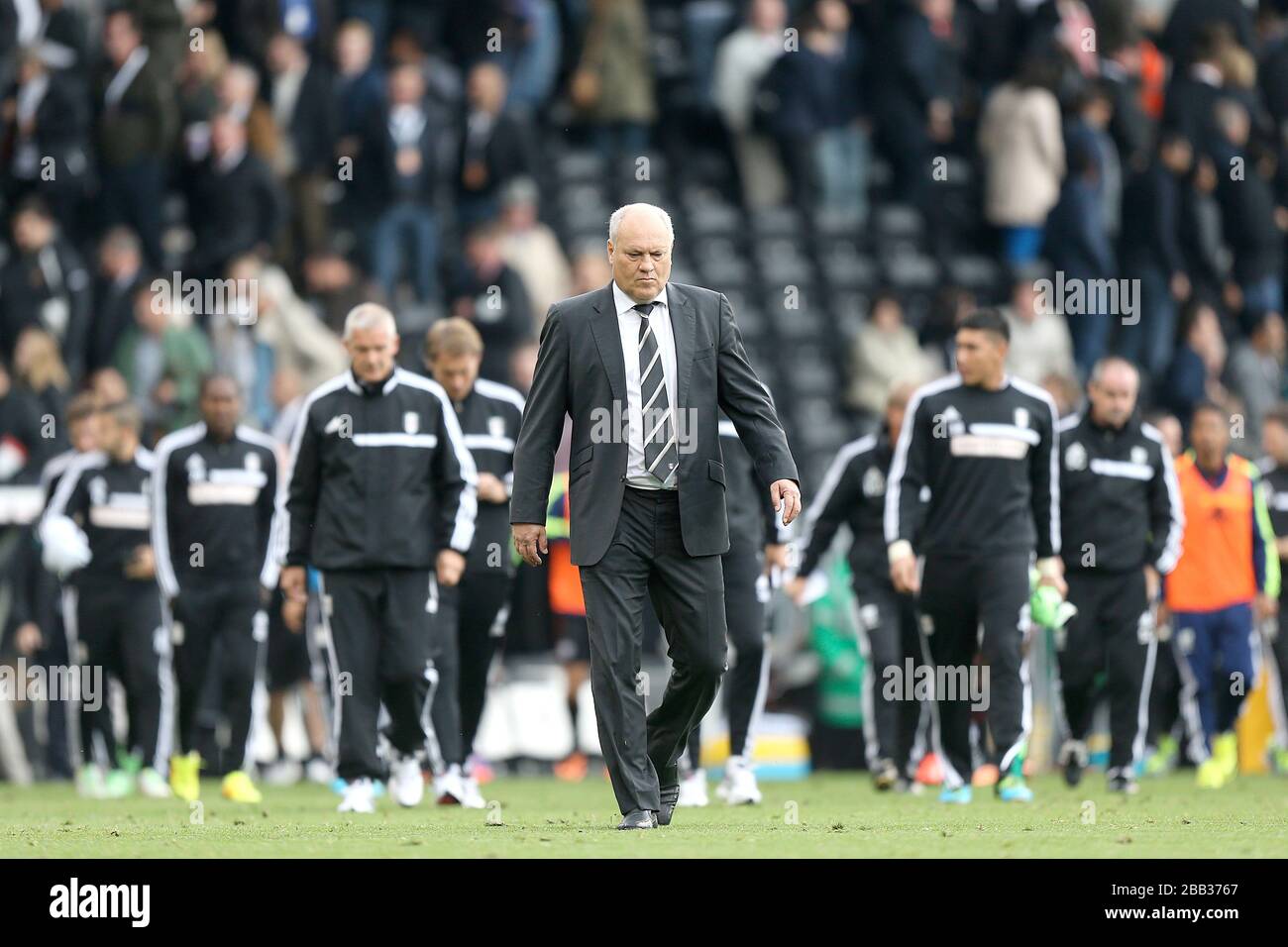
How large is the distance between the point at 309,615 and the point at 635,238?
815 cm

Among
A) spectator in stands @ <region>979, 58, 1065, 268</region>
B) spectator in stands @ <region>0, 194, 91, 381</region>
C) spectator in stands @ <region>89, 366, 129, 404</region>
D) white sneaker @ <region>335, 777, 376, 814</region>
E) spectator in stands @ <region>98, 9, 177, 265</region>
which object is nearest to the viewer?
white sneaker @ <region>335, 777, 376, 814</region>

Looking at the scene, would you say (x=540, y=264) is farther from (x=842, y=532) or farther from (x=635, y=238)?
(x=635, y=238)

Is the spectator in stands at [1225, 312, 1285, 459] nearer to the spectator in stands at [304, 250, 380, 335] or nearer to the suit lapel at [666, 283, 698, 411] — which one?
the spectator in stands at [304, 250, 380, 335]

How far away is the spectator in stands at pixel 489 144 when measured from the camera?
23.1 m

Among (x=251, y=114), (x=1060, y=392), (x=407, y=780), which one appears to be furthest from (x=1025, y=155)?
(x=407, y=780)

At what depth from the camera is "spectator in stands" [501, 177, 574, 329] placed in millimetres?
22656

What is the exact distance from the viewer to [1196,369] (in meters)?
23.6

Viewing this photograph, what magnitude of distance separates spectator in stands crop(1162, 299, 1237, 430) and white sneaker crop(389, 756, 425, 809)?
37.1 ft

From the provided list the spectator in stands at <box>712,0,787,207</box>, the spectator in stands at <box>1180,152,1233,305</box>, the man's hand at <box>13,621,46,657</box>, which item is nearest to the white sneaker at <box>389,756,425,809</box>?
the man's hand at <box>13,621,46,657</box>

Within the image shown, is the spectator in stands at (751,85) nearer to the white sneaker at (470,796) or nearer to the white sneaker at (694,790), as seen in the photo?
the white sneaker at (694,790)

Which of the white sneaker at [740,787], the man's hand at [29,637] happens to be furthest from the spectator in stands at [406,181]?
the white sneaker at [740,787]

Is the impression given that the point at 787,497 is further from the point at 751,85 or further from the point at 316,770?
the point at 751,85

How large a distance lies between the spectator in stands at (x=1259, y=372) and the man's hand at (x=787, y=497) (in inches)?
516
